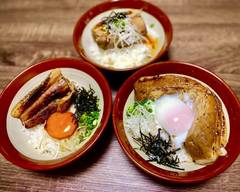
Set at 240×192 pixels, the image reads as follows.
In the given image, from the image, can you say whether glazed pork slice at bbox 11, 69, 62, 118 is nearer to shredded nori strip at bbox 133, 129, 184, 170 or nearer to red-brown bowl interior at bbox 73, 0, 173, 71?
red-brown bowl interior at bbox 73, 0, 173, 71

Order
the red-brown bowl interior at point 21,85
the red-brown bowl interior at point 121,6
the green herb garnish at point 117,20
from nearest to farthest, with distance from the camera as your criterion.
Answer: the red-brown bowl interior at point 21,85 < the red-brown bowl interior at point 121,6 < the green herb garnish at point 117,20

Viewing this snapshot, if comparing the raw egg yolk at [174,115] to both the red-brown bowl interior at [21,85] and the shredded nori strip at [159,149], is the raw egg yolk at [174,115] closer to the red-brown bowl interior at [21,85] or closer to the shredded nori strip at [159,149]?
the shredded nori strip at [159,149]

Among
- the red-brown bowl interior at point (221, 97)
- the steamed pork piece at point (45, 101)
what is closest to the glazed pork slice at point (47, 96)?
the steamed pork piece at point (45, 101)

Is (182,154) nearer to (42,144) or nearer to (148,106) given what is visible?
(148,106)

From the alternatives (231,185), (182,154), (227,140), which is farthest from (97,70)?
(231,185)

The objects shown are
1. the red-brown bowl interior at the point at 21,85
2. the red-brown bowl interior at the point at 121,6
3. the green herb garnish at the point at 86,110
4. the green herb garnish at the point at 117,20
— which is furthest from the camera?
the green herb garnish at the point at 117,20

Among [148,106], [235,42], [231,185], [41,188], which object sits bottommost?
[41,188]

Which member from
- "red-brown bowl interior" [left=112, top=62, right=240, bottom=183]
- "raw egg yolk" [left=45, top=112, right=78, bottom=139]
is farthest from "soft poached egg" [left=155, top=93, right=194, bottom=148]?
"raw egg yolk" [left=45, top=112, right=78, bottom=139]
